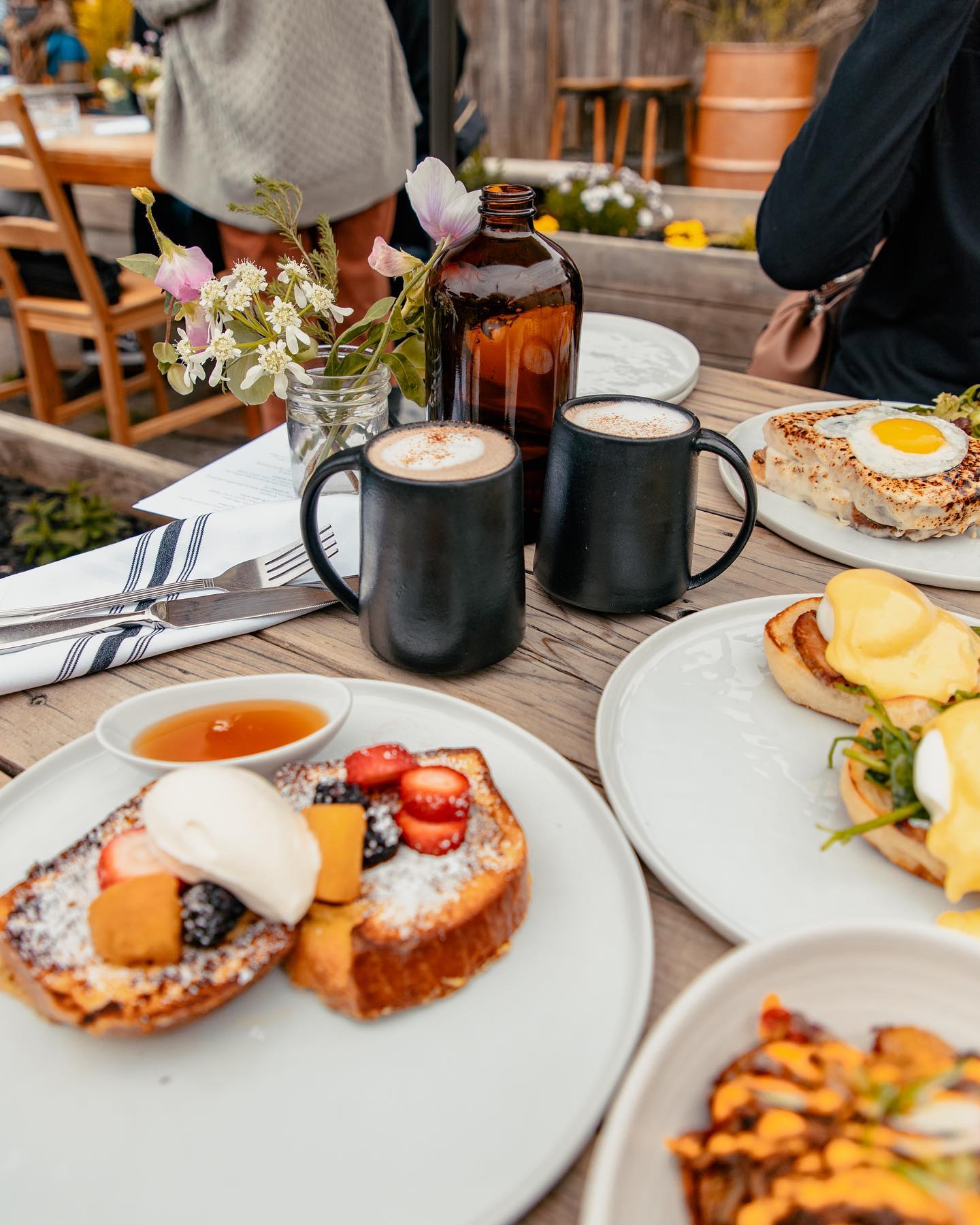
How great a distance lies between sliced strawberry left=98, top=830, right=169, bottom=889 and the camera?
0.63 m

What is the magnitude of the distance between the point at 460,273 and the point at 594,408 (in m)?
0.26

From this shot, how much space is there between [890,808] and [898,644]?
201 millimetres

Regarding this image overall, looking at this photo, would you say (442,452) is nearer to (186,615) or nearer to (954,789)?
(186,615)

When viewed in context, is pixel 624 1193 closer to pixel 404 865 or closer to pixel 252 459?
pixel 404 865

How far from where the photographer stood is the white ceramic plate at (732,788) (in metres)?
0.70

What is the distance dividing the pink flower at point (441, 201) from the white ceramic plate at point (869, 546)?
484 millimetres

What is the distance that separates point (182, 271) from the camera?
1128 mm

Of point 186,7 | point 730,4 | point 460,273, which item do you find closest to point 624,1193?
point 460,273

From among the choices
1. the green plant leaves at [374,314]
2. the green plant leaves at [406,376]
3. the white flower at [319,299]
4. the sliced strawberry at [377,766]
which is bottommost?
the sliced strawberry at [377,766]

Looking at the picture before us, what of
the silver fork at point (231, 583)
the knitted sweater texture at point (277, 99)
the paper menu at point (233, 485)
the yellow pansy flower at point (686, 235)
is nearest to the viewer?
the silver fork at point (231, 583)

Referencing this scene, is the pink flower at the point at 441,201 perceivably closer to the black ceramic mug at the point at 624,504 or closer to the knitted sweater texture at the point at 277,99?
the black ceramic mug at the point at 624,504

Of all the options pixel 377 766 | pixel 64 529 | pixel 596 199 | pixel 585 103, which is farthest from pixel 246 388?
pixel 585 103

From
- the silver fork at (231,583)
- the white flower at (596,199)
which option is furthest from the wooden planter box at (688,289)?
the silver fork at (231,583)

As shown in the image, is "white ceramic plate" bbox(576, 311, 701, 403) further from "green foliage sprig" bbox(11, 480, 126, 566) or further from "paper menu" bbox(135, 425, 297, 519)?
"green foliage sprig" bbox(11, 480, 126, 566)
